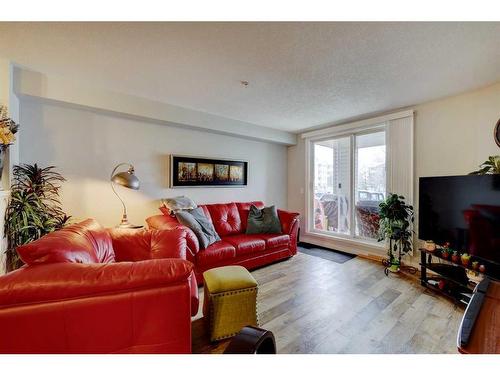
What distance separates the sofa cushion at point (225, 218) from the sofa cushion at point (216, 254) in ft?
1.70

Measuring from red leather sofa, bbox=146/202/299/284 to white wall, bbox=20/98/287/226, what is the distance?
1.38 ft

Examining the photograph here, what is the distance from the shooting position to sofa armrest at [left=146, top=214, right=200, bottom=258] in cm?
246

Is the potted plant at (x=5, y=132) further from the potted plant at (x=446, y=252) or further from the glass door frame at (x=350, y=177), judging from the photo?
the potted plant at (x=446, y=252)

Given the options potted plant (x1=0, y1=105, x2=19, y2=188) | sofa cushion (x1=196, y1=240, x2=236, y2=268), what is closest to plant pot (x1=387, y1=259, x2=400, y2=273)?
sofa cushion (x1=196, y1=240, x2=236, y2=268)

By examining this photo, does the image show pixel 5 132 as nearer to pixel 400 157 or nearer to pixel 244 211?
pixel 244 211

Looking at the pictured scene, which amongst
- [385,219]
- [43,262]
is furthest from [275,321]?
[385,219]

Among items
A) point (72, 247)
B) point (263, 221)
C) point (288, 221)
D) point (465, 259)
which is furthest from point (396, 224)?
point (72, 247)

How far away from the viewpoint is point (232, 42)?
5.62ft

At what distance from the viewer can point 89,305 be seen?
100 cm

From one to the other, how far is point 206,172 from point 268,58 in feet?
7.16

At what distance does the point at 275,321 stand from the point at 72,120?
10.5 feet

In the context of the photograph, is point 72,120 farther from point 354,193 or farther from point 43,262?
point 354,193

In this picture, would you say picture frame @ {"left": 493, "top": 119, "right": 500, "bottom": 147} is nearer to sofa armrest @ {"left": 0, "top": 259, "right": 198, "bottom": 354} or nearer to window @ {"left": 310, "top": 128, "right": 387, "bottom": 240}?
window @ {"left": 310, "top": 128, "right": 387, "bottom": 240}

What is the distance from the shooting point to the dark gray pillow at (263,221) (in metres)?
3.50
